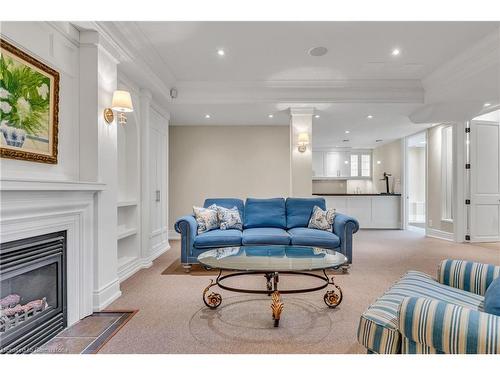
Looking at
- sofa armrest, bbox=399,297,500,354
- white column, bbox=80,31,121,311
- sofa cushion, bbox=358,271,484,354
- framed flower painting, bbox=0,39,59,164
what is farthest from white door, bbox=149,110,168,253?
sofa armrest, bbox=399,297,500,354

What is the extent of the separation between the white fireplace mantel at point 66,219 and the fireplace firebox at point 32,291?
0.22 ft

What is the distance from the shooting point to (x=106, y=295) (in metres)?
2.73

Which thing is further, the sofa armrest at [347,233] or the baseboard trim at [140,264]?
the sofa armrest at [347,233]

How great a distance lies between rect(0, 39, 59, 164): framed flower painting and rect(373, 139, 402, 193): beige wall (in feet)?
26.0

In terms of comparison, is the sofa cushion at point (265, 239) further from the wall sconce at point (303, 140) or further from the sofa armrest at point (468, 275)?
the sofa armrest at point (468, 275)

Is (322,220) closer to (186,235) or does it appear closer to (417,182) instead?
(186,235)

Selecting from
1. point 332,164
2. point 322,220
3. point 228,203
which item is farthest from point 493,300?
point 332,164

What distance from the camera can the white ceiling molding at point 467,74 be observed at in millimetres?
3383

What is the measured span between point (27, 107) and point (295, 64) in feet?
10.4

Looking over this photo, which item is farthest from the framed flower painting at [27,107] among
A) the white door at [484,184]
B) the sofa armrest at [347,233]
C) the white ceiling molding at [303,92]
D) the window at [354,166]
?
the window at [354,166]

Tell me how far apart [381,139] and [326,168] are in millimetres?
2073
